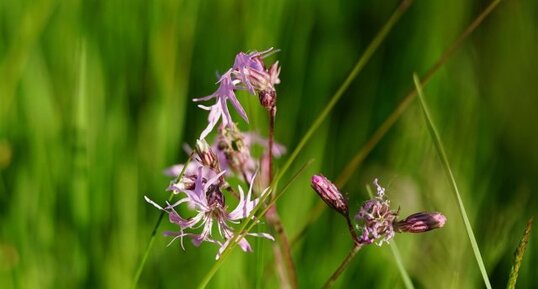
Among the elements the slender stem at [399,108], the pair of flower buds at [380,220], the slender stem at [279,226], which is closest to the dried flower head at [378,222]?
the pair of flower buds at [380,220]

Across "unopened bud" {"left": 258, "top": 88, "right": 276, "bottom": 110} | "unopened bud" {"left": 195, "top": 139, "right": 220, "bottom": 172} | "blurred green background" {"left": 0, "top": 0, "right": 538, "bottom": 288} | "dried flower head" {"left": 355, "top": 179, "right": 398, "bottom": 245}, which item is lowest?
"blurred green background" {"left": 0, "top": 0, "right": 538, "bottom": 288}

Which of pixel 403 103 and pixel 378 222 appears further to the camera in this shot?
pixel 403 103

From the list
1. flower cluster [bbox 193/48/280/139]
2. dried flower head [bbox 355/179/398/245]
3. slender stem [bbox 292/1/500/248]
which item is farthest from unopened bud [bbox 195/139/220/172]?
slender stem [bbox 292/1/500/248]

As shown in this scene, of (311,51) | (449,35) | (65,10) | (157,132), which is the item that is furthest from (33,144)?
(449,35)

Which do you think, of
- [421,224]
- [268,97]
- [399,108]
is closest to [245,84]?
[268,97]

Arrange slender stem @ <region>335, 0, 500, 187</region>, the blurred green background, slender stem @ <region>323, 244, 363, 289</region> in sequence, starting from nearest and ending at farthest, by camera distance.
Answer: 1. slender stem @ <region>323, 244, 363, 289</region>
2. slender stem @ <region>335, 0, 500, 187</region>
3. the blurred green background

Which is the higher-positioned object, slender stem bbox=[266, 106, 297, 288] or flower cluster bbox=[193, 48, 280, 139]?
flower cluster bbox=[193, 48, 280, 139]

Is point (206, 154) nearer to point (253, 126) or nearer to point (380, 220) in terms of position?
point (380, 220)

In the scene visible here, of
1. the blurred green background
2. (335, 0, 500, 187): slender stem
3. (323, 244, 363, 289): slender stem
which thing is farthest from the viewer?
the blurred green background

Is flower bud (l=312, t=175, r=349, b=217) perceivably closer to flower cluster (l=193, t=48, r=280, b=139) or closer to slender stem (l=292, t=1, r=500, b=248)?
flower cluster (l=193, t=48, r=280, b=139)
